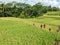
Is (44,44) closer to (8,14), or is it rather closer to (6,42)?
(6,42)

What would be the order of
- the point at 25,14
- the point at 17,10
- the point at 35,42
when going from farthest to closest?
the point at 17,10
the point at 25,14
the point at 35,42

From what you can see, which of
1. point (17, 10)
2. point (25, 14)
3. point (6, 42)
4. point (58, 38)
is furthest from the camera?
point (17, 10)

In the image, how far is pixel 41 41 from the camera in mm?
18906

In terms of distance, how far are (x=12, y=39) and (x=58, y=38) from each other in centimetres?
551

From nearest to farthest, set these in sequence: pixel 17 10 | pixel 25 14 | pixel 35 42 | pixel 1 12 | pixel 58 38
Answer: pixel 35 42, pixel 58 38, pixel 1 12, pixel 25 14, pixel 17 10

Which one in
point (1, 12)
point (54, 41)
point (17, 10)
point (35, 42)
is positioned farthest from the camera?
point (17, 10)

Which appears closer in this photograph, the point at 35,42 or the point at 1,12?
the point at 35,42

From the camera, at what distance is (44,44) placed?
59.5 feet

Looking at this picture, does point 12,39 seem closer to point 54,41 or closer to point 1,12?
point 54,41

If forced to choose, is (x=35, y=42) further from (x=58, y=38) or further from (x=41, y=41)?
(x=58, y=38)

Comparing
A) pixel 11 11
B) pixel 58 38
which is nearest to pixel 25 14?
pixel 11 11

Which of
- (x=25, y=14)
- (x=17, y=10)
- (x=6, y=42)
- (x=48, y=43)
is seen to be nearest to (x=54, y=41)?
(x=48, y=43)

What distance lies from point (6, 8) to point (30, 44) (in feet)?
209

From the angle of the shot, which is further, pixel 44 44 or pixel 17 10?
pixel 17 10
